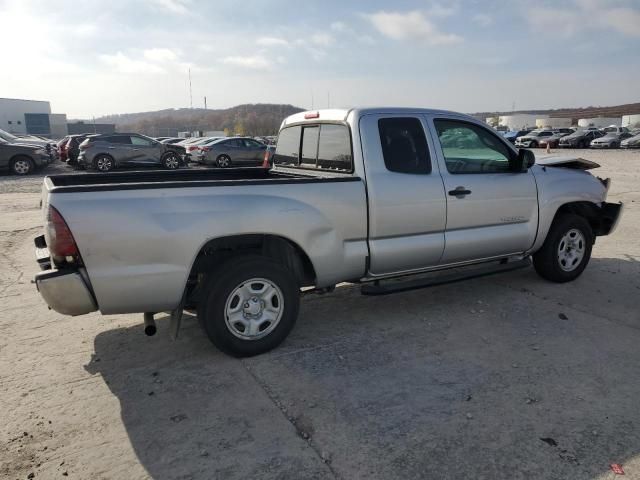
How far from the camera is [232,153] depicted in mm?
23750

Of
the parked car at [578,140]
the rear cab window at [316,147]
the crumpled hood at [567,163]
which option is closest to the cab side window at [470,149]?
the crumpled hood at [567,163]

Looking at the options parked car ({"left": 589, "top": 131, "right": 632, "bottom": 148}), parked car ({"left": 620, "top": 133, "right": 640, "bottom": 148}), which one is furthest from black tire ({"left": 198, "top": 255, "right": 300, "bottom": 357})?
parked car ({"left": 589, "top": 131, "right": 632, "bottom": 148})

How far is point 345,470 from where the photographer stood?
8.73 ft

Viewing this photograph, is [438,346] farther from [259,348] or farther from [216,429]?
[216,429]

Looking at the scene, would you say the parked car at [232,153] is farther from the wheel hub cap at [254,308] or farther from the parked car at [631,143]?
the parked car at [631,143]

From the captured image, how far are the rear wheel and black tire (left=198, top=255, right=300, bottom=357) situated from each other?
1876 centimetres

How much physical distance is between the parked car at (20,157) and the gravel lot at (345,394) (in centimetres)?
1696

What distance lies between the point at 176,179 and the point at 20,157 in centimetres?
1803

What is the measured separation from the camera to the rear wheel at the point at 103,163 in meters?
20.5

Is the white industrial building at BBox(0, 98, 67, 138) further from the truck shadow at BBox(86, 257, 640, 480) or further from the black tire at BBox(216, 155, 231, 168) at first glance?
the truck shadow at BBox(86, 257, 640, 480)

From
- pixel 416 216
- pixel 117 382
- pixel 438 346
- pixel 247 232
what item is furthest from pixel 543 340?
pixel 117 382

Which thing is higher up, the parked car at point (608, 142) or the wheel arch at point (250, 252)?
the parked car at point (608, 142)

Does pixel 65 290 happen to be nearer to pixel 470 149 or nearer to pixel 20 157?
pixel 470 149

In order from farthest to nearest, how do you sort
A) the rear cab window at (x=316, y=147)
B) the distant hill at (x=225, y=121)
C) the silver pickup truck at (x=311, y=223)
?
the distant hill at (x=225, y=121)
the rear cab window at (x=316, y=147)
the silver pickup truck at (x=311, y=223)
